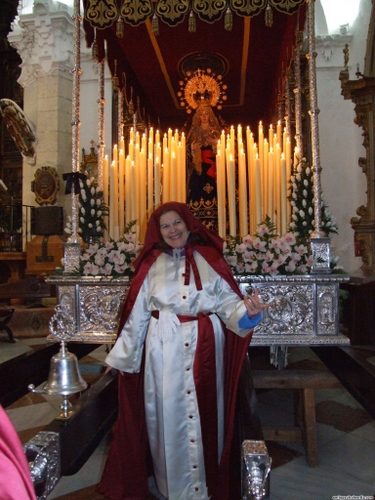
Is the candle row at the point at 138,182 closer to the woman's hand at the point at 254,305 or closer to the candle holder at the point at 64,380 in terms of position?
the candle holder at the point at 64,380

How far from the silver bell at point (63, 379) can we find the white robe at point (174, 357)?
28cm

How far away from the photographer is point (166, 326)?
7.68 feet

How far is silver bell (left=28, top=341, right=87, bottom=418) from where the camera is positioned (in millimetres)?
2076

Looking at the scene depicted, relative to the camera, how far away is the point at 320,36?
877 cm

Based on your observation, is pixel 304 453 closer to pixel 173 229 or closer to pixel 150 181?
pixel 173 229

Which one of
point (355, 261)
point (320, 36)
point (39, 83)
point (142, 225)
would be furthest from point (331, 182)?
point (39, 83)

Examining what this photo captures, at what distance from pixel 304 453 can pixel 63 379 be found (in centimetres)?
186

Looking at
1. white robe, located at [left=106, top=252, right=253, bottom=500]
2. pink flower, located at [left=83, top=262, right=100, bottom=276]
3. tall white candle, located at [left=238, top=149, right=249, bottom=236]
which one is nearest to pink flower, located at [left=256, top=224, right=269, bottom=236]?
tall white candle, located at [left=238, top=149, right=249, bottom=236]

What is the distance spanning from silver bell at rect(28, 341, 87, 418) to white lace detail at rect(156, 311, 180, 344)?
0.47m

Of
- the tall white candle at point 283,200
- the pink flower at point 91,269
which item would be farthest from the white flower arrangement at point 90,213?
the tall white candle at point 283,200

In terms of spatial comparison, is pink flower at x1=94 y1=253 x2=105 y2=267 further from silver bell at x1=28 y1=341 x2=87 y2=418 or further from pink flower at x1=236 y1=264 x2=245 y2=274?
silver bell at x1=28 y1=341 x2=87 y2=418

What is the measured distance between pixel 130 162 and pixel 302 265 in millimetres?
1861

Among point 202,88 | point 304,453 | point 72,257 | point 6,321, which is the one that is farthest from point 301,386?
point 6,321

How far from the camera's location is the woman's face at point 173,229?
2.53 meters
